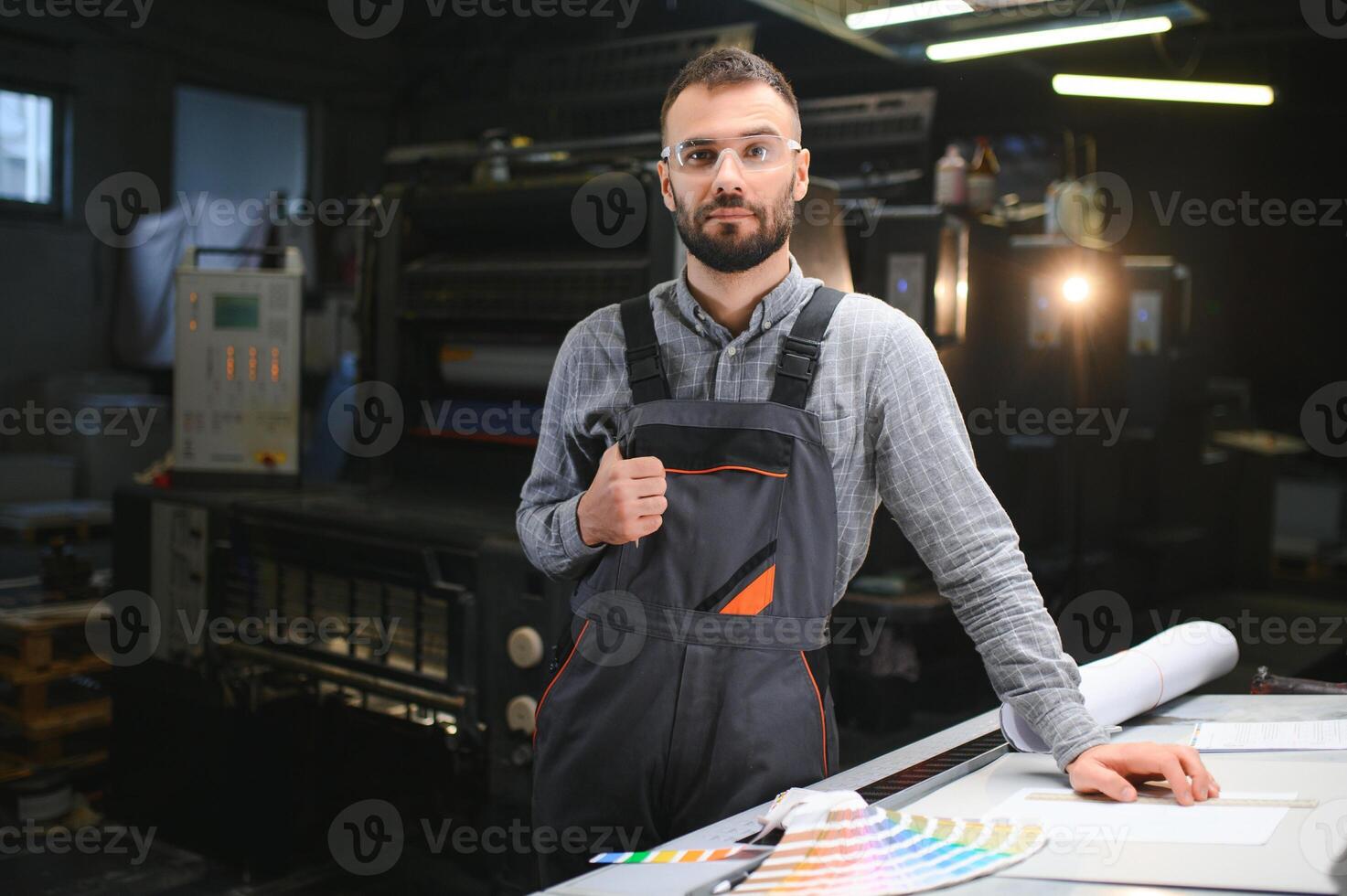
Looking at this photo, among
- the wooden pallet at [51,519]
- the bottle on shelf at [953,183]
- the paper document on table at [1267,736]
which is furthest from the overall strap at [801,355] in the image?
the wooden pallet at [51,519]

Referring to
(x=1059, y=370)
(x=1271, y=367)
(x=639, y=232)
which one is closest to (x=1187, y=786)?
(x=639, y=232)

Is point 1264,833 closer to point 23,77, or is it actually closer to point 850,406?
point 850,406

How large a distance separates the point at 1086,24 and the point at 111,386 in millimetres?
7057

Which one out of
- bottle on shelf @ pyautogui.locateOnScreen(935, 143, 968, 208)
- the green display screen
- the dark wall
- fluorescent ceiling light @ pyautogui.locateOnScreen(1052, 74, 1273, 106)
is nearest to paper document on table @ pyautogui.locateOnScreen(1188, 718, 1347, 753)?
bottle on shelf @ pyautogui.locateOnScreen(935, 143, 968, 208)

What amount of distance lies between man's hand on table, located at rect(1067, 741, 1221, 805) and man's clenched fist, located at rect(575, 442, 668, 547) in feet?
1.92

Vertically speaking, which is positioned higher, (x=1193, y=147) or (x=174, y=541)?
(x=1193, y=147)

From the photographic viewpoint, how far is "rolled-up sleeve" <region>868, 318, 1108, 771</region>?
143 centimetres

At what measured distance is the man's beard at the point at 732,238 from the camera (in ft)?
4.90

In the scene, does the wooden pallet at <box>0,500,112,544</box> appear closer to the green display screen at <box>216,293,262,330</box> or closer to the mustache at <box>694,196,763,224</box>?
the green display screen at <box>216,293,262,330</box>

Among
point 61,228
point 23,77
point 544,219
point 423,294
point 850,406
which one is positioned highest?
point 23,77

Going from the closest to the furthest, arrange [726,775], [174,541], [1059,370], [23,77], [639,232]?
[726,775] → [639,232] → [174,541] → [1059,370] → [23,77]

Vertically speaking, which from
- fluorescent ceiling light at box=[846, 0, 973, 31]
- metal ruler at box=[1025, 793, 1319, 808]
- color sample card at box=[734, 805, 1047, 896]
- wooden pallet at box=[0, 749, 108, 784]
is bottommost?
wooden pallet at box=[0, 749, 108, 784]

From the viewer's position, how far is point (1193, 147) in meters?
8.95

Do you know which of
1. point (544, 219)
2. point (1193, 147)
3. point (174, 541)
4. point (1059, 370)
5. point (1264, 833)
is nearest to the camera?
point (1264, 833)
